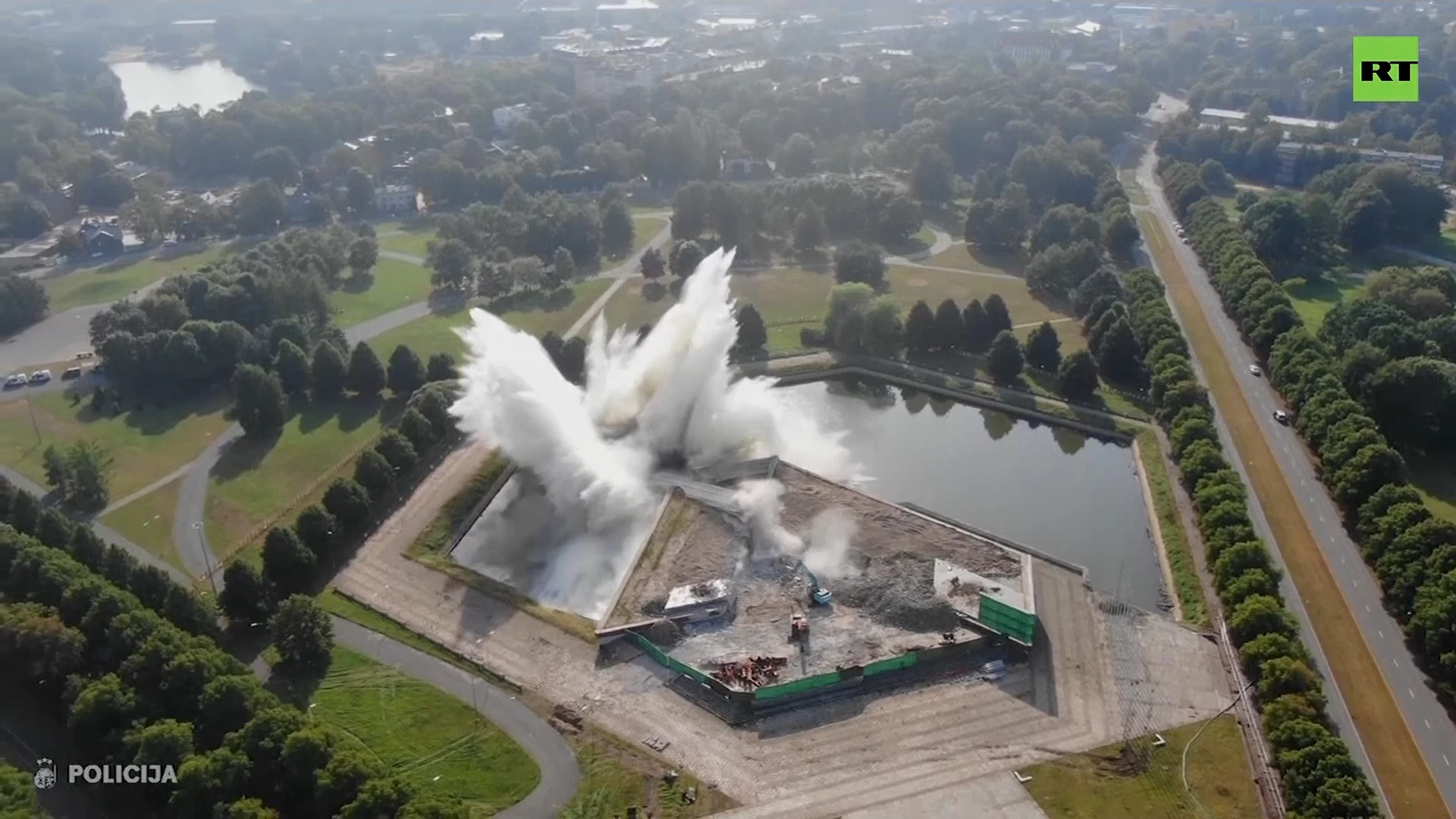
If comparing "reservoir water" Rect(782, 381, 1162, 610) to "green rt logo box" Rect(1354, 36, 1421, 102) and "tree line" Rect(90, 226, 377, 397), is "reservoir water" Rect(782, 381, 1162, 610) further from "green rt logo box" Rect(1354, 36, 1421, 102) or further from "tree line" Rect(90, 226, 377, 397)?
"green rt logo box" Rect(1354, 36, 1421, 102)

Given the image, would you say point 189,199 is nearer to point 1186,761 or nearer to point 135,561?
point 135,561

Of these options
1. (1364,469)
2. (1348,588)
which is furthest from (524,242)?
(1348,588)

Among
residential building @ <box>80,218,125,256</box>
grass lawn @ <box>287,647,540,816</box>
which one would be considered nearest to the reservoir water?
grass lawn @ <box>287,647,540,816</box>

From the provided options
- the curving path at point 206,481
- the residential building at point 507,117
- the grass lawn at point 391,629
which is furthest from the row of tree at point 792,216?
the grass lawn at point 391,629

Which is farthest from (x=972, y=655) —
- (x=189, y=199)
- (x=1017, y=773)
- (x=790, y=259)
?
(x=189, y=199)

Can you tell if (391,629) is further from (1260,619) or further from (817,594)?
(1260,619)

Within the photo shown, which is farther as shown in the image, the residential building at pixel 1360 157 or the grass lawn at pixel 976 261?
the residential building at pixel 1360 157

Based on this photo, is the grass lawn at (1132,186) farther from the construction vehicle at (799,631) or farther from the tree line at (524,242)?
the construction vehicle at (799,631)
